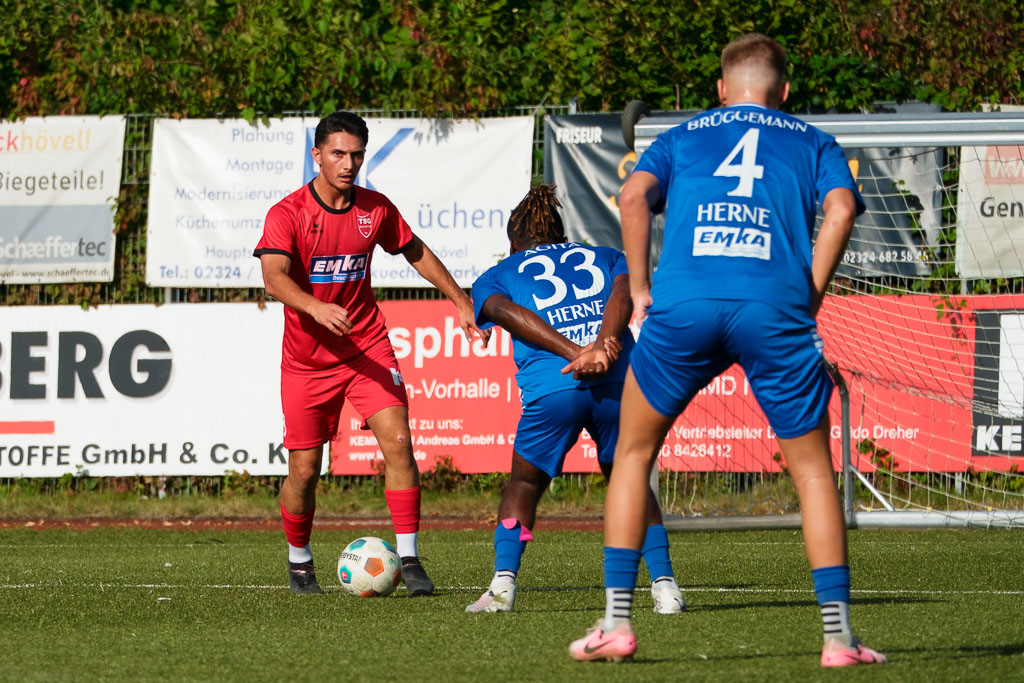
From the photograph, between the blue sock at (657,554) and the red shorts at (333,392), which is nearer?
the blue sock at (657,554)

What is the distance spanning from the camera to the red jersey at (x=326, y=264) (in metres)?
7.22

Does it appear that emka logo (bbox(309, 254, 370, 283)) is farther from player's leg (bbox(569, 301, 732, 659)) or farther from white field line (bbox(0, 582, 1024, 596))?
player's leg (bbox(569, 301, 732, 659))

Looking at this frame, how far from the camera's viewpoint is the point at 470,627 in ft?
18.5

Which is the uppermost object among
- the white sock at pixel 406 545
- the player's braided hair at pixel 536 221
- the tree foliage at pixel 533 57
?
the tree foliage at pixel 533 57

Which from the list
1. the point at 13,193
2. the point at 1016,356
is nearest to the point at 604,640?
the point at 1016,356

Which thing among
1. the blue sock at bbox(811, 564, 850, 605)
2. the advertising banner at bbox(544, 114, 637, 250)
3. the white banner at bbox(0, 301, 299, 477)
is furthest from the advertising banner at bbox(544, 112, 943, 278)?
the blue sock at bbox(811, 564, 850, 605)

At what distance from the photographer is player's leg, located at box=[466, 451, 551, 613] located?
20.1ft

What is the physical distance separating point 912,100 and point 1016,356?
365 centimetres

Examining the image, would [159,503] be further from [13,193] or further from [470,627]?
[470,627]

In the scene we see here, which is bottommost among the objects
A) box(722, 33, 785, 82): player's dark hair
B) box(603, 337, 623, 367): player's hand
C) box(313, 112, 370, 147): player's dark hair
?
box(603, 337, 623, 367): player's hand

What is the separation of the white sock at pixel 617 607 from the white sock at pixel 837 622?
23.6 inches

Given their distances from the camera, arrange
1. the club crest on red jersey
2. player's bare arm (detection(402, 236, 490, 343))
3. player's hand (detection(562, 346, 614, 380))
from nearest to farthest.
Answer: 1. player's hand (detection(562, 346, 614, 380))
2. the club crest on red jersey
3. player's bare arm (detection(402, 236, 490, 343))

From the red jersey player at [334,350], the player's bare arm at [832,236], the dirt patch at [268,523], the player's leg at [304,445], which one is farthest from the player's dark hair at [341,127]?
the dirt patch at [268,523]

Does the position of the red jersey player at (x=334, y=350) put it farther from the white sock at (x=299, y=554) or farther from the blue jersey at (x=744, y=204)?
the blue jersey at (x=744, y=204)
